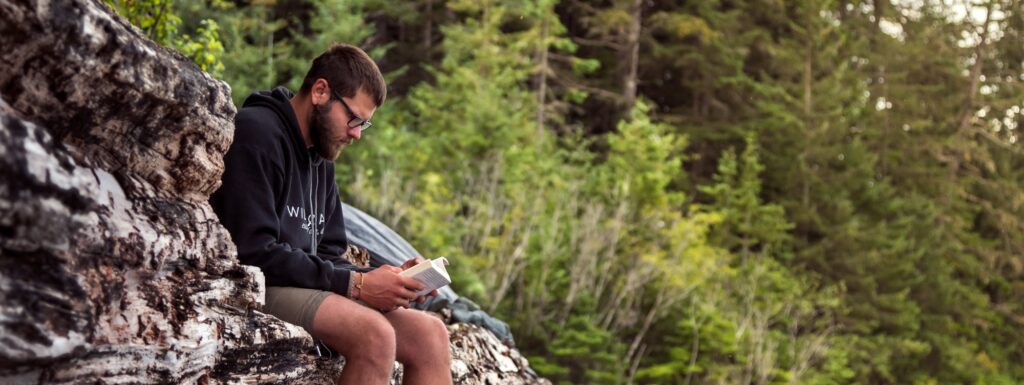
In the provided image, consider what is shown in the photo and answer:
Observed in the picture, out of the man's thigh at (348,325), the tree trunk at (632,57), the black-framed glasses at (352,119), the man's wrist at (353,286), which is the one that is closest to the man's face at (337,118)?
the black-framed glasses at (352,119)

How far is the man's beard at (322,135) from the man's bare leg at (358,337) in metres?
0.55

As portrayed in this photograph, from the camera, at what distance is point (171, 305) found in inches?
117

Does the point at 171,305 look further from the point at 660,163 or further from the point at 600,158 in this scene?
the point at 600,158

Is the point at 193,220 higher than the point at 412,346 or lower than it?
Answer: higher

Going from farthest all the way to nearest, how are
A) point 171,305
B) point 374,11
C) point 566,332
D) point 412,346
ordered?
point 374,11, point 566,332, point 412,346, point 171,305

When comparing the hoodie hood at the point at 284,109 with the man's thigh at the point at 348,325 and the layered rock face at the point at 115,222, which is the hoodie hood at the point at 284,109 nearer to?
the layered rock face at the point at 115,222

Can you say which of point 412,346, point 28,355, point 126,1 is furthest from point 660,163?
point 28,355

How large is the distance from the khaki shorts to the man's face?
53 centimetres

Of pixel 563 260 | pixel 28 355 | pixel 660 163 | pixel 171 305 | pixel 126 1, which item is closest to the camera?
pixel 28 355

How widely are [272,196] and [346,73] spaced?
501 millimetres

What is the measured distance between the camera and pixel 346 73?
3529 millimetres

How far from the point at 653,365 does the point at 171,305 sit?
35.9ft

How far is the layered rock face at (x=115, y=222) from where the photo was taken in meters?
2.34

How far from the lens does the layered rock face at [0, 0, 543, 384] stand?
7.68 feet
